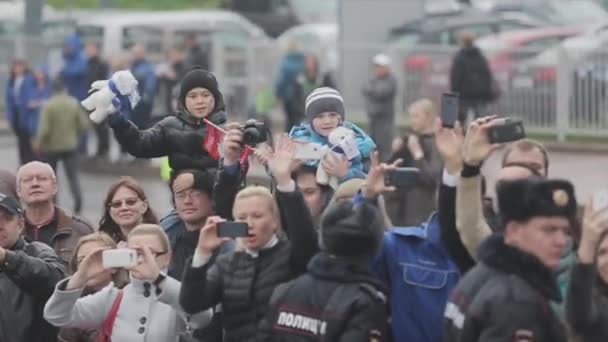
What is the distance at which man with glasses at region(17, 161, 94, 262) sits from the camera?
1075cm

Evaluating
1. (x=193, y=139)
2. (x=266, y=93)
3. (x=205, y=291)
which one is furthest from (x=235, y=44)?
(x=205, y=291)

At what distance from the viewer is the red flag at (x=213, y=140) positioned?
1050 centimetres

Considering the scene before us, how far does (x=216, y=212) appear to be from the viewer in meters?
10.0

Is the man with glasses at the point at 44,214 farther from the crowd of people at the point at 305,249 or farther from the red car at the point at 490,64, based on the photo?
the red car at the point at 490,64

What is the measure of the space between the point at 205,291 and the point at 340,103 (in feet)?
6.87

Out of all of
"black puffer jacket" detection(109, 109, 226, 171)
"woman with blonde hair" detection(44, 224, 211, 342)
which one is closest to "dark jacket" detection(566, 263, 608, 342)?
"woman with blonde hair" detection(44, 224, 211, 342)

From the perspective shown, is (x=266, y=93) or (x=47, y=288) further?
(x=266, y=93)

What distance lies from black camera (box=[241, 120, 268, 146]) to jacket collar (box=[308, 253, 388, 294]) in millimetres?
1475

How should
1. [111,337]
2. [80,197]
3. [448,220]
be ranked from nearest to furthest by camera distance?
[448,220] < [111,337] < [80,197]

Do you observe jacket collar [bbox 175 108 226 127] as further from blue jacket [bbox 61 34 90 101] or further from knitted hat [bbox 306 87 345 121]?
blue jacket [bbox 61 34 90 101]

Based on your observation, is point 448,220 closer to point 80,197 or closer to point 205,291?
point 205,291

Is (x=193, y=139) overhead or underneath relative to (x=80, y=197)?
overhead

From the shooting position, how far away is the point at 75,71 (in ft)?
88.9

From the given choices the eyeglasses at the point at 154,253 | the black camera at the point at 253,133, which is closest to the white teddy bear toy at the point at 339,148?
the black camera at the point at 253,133
